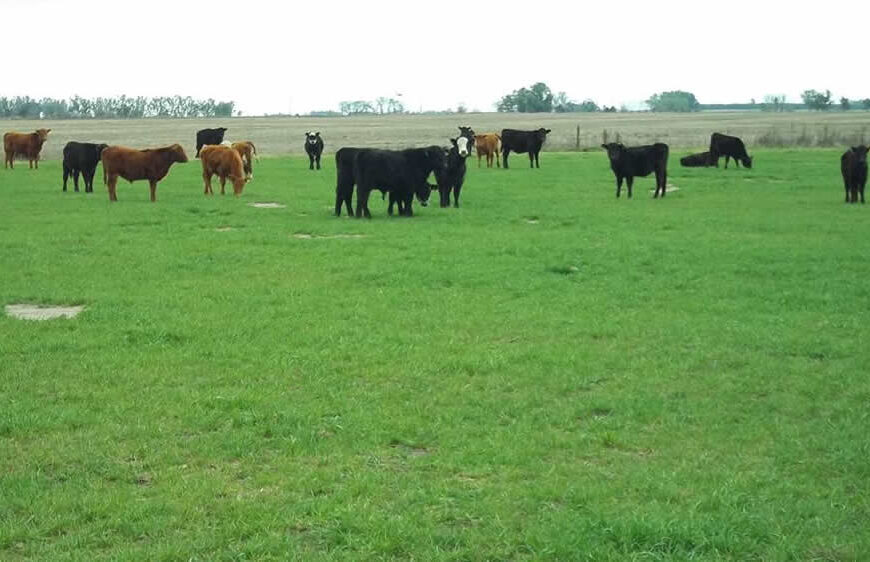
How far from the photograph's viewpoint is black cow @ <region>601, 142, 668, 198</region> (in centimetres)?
2462

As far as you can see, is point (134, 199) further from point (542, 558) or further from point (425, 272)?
point (542, 558)

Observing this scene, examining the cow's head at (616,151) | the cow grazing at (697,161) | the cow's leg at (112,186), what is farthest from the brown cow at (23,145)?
the cow grazing at (697,161)

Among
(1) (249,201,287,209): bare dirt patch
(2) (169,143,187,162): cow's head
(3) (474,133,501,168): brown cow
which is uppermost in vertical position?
(3) (474,133,501,168): brown cow

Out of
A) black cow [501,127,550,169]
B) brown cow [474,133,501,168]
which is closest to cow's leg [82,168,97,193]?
black cow [501,127,550,169]

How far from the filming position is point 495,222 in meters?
19.0

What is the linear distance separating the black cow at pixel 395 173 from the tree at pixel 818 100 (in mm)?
142855

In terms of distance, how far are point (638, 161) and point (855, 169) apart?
500 centimetres

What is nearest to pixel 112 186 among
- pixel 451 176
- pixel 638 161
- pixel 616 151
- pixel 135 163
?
pixel 135 163

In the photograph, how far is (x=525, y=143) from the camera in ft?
127

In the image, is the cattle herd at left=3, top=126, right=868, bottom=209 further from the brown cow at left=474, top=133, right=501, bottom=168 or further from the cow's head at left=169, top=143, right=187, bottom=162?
the brown cow at left=474, top=133, right=501, bottom=168

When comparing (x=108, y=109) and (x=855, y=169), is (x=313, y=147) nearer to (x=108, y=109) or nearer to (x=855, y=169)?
(x=855, y=169)


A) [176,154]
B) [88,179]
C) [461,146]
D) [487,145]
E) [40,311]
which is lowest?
[40,311]

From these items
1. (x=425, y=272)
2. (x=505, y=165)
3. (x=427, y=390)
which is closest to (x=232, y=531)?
(x=427, y=390)

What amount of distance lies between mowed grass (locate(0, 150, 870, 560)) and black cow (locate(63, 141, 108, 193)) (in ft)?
35.5
